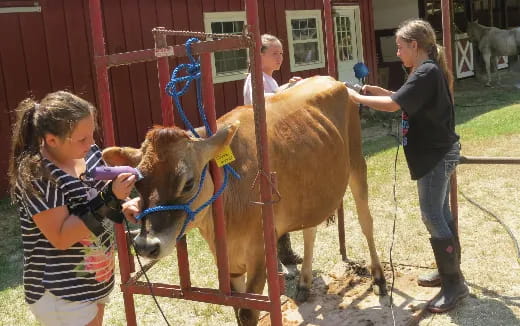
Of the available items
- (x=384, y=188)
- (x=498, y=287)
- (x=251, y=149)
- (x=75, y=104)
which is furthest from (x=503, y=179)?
(x=75, y=104)

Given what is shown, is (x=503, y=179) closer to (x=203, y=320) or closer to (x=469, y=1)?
(x=203, y=320)

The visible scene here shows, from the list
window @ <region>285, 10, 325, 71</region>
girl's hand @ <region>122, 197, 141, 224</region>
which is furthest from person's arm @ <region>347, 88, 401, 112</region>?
window @ <region>285, 10, 325, 71</region>

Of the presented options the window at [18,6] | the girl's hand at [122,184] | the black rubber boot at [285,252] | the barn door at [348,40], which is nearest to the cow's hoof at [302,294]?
the black rubber boot at [285,252]

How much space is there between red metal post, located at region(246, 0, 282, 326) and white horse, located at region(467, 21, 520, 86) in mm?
18604

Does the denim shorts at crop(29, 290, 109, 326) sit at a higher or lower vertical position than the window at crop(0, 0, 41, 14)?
lower

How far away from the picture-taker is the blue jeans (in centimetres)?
378

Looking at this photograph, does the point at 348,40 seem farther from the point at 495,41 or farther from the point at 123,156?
the point at 123,156

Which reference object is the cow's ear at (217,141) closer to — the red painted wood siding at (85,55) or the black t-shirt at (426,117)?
the black t-shirt at (426,117)

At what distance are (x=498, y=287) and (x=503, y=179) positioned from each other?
3442 millimetres

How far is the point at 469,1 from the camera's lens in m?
21.9

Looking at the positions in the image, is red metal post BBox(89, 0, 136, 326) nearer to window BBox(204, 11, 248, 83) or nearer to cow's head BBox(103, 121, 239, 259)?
cow's head BBox(103, 121, 239, 259)

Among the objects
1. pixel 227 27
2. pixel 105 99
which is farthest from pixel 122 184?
pixel 227 27

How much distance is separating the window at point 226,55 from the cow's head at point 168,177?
800cm

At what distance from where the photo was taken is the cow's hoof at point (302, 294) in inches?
171
